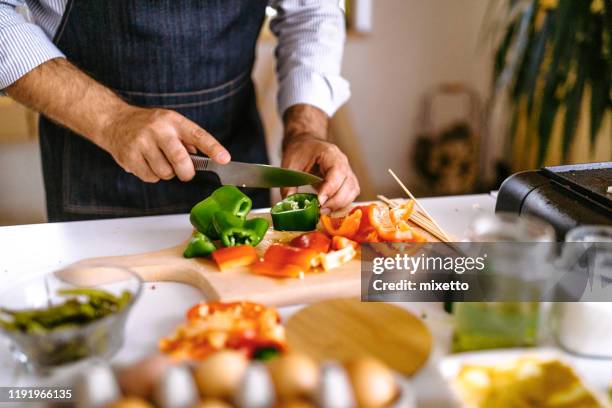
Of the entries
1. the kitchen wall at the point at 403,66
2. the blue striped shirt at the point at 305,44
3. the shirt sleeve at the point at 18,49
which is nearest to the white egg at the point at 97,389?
the shirt sleeve at the point at 18,49

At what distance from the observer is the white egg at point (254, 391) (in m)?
0.61

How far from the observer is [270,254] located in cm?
108

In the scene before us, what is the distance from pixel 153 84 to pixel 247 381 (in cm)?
114

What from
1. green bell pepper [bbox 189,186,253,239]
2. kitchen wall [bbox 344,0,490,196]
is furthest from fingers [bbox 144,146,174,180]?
kitchen wall [bbox 344,0,490,196]

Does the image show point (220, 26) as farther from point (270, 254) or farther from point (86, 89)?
A: point (270, 254)

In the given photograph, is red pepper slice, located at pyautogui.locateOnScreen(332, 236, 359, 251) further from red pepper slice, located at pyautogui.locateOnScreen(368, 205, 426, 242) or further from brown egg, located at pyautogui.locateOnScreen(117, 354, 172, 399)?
brown egg, located at pyautogui.locateOnScreen(117, 354, 172, 399)

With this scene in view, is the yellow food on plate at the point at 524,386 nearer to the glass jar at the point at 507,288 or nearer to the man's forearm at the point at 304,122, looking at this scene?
the glass jar at the point at 507,288

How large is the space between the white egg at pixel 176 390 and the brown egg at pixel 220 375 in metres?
0.01

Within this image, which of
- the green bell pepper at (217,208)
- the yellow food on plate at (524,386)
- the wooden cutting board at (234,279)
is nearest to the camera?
the yellow food on plate at (524,386)

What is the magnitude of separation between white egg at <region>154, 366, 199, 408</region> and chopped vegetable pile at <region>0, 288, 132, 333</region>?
215 mm

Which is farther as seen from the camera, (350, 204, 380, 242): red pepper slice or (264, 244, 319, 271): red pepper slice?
(350, 204, 380, 242): red pepper slice

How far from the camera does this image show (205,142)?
1.26 m

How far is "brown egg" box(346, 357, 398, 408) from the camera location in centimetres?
62

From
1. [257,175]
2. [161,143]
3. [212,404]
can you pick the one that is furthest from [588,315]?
[161,143]
